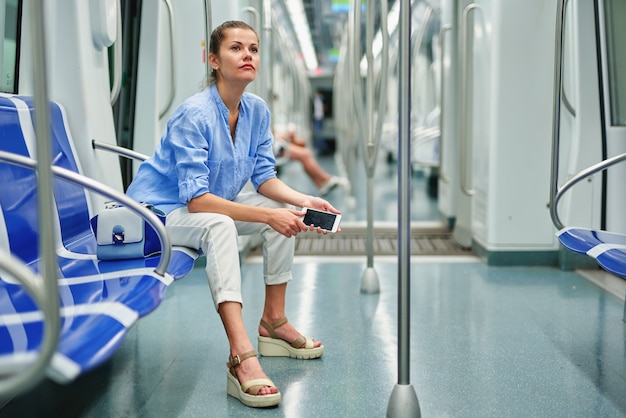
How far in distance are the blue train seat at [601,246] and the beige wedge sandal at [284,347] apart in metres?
0.97

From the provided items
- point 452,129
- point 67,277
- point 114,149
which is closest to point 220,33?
point 114,149

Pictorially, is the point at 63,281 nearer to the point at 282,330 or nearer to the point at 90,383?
the point at 90,383

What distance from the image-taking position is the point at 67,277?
2027 mm

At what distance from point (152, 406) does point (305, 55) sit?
712 inches

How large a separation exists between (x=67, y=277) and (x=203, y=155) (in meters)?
0.61

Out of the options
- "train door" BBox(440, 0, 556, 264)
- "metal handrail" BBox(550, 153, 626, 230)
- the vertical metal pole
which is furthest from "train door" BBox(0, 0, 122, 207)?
"train door" BBox(440, 0, 556, 264)

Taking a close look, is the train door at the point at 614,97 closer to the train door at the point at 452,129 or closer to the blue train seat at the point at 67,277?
the train door at the point at 452,129

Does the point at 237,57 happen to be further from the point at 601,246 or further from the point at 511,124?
the point at 511,124

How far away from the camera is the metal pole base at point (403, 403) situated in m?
1.95

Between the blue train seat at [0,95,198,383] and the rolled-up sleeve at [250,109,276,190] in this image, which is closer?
the blue train seat at [0,95,198,383]

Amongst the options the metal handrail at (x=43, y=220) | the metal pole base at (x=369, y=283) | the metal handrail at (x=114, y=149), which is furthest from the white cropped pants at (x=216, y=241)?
the metal pole base at (x=369, y=283)

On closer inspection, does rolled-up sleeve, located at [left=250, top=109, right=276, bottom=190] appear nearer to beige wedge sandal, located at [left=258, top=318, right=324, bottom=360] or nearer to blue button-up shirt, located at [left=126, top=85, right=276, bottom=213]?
blue button-up shirt, located at [left=126, top=85, right=276, bottom=213]

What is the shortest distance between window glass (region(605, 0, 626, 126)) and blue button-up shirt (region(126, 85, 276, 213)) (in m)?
2.08

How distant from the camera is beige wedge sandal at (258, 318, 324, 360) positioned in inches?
106
